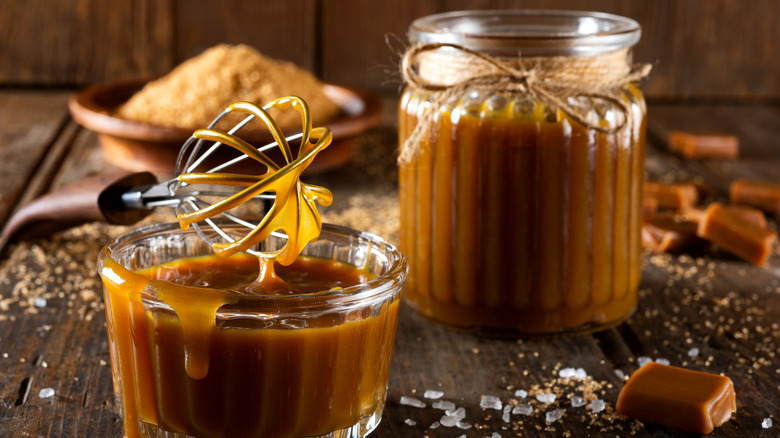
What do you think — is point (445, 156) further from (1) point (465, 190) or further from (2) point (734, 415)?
(2) point (734, 415)

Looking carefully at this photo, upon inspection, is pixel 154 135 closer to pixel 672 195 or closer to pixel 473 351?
pixel 473 351

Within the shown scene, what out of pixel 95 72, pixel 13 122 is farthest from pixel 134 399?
pixel 95 72

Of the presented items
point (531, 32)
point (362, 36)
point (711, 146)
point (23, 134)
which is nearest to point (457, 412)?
point (531, 32)

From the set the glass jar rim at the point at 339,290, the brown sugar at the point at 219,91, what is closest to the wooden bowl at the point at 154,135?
the brown sugar at the point at 219,91

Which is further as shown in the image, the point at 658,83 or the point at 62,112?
the point at 658,83

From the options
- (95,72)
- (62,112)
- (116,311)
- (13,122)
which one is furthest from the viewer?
(95,72)

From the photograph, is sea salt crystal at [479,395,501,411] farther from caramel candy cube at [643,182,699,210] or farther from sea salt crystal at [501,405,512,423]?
caramel candy cube at [643,182,699,210]
